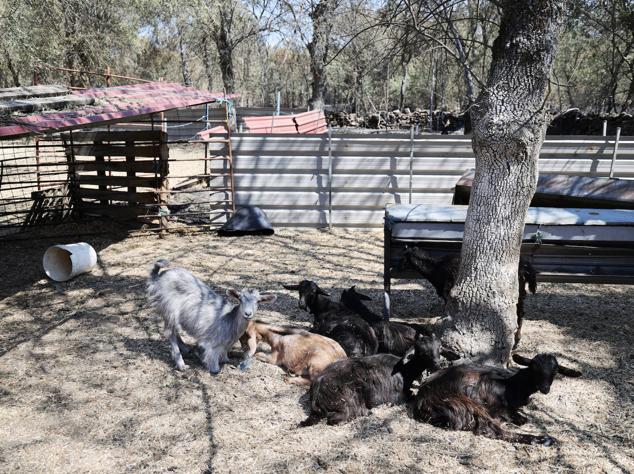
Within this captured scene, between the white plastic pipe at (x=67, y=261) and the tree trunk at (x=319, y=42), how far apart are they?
388 inches

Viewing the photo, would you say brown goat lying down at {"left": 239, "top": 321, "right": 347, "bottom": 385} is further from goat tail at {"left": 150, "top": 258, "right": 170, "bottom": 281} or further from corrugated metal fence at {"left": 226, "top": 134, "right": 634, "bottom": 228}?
corrugated metal fence at {"left": 226, "top": 134, "right": 634, "bottom": 228}

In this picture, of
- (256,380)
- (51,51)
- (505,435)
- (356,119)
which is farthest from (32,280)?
(356,119)

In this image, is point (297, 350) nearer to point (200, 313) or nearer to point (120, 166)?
point (200, 313)

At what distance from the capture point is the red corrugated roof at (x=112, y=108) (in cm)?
605

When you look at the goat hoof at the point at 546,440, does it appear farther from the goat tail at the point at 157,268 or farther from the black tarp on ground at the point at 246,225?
the black tarp on ground at the point at 246,225

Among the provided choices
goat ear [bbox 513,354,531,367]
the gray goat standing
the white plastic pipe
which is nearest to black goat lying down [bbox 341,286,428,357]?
goat ear [bbox 513,354,531,367]

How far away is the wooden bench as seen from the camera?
5531 millimetres

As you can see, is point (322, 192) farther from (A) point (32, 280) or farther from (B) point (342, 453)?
(B) point (342, 453)

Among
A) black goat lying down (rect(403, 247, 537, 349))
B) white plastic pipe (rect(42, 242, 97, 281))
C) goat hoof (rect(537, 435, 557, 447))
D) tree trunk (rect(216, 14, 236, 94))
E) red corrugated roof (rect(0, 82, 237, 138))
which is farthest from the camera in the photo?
tree trunk (rect(216, 14, 236, 94))

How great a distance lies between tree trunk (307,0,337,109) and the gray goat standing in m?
11.7

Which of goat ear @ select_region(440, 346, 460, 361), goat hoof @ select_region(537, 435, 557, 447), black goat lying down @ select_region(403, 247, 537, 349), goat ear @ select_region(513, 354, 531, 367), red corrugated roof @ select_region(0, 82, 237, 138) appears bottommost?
goat hoof @ select_region(537, 435, 557, 447)

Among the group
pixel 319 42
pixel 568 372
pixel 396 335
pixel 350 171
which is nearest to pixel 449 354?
pixel 396 335

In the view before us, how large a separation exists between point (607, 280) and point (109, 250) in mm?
7489

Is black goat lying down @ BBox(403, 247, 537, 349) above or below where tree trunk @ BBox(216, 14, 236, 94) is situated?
below
